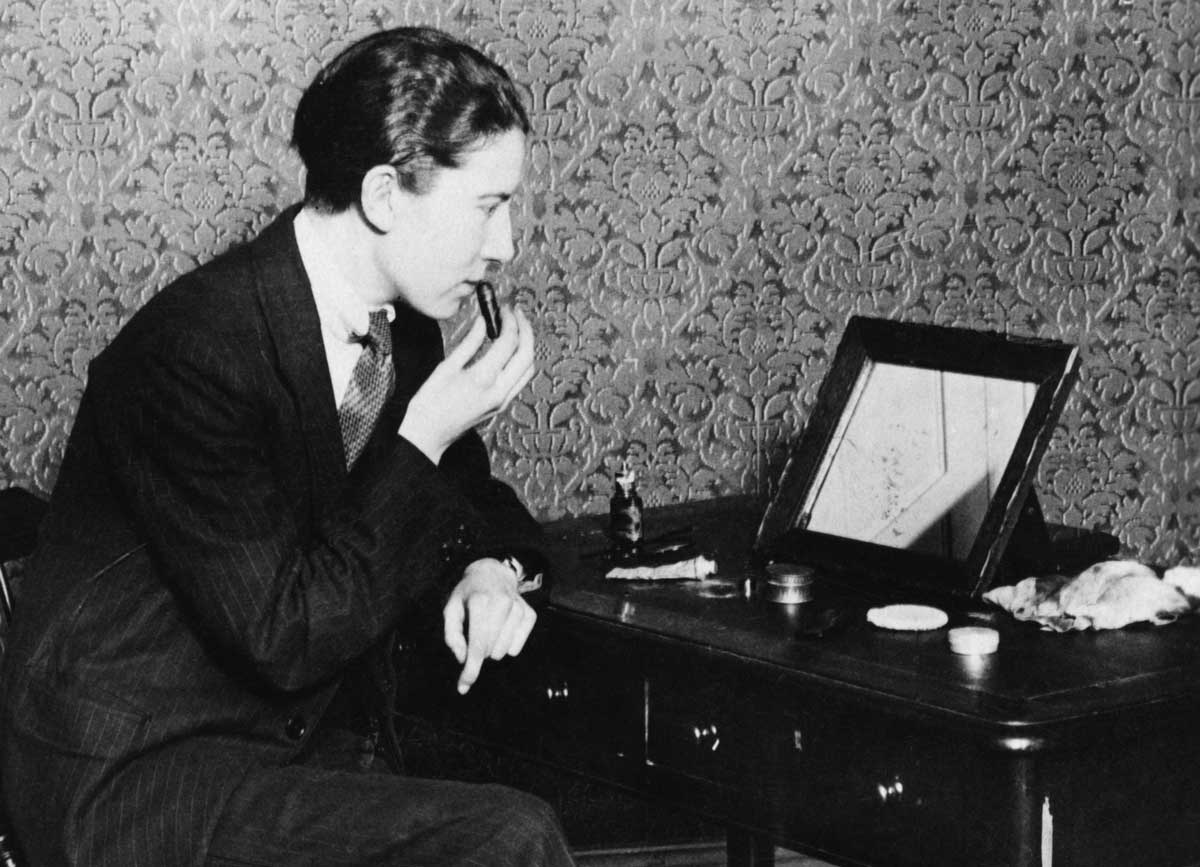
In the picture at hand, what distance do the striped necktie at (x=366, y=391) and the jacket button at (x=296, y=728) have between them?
1.12 feet

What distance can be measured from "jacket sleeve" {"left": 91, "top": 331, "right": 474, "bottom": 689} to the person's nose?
29cm

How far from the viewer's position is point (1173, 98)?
330 centimetres

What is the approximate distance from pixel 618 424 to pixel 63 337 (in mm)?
1053

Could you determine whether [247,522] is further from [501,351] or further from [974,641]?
[974,641]

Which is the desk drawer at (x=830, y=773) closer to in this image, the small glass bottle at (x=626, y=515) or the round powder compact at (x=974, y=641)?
the round powder compact at (x=974, y=641)

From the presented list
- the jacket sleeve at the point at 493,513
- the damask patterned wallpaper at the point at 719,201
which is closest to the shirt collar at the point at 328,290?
the jacket sleeve at the point at 493,513

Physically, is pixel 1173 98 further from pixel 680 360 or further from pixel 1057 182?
pixel 680 360

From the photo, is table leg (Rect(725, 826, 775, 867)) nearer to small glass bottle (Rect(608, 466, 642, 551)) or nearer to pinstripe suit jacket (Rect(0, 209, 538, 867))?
small glass bottle (Rect(608, 466, 642, 551))

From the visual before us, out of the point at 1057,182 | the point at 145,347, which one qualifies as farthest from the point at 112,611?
the point at 1057,182

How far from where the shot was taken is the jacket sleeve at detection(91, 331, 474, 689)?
1714mm

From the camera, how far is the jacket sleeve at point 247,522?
1.71m

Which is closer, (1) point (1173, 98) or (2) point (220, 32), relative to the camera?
(2) point (220, 32)

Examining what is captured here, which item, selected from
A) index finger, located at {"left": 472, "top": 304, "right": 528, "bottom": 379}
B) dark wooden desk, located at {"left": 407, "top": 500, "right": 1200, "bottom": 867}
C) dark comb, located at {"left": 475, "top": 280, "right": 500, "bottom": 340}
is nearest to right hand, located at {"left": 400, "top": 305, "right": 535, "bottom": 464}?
index finger, located at {"left": 472, "top": 304, "right": 528, "bottom": 379}

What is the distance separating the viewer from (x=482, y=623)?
192 centimetres
